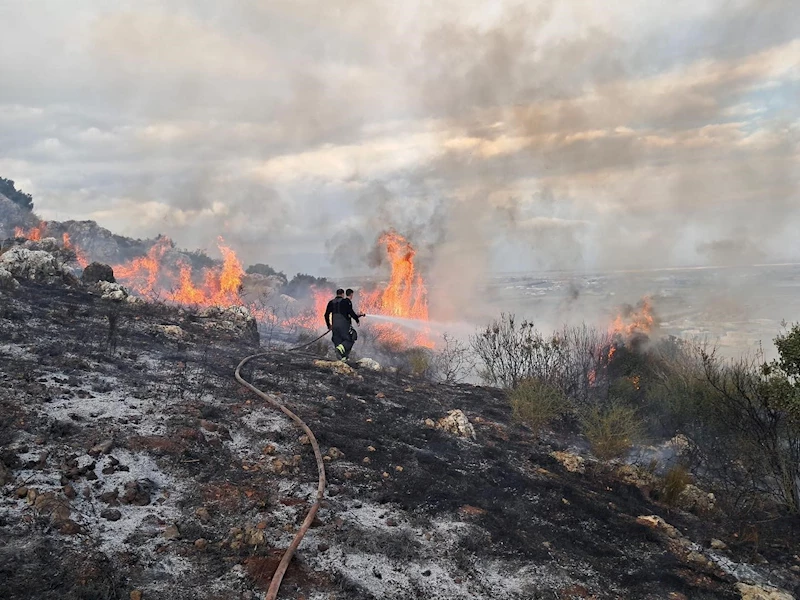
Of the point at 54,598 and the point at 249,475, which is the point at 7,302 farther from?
the point at 54,598

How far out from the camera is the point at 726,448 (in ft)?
36.7

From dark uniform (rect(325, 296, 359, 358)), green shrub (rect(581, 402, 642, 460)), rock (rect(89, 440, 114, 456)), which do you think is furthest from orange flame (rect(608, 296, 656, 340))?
rock (rect(89, 440, 114, 456))

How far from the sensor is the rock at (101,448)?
547 cm

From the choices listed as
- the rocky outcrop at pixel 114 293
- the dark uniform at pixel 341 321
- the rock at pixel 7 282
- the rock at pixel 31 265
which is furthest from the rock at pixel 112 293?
the dark uniform at pixel 341 321

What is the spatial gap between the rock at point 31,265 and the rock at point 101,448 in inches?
537

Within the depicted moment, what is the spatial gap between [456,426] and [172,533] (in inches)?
249

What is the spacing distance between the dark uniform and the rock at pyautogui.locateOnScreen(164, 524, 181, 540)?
808 cm

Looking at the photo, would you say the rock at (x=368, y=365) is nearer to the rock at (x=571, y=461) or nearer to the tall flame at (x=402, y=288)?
the rock at (x=571, y=461)

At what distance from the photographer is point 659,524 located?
21.9ft

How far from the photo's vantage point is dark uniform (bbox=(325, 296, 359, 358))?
12648 mm

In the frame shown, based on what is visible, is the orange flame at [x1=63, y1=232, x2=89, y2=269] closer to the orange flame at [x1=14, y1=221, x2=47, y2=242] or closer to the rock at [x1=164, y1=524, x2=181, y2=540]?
the orange flame at [x1=14, y1=221, x2=47, y2=242]

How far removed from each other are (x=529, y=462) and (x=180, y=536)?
6.38 metres

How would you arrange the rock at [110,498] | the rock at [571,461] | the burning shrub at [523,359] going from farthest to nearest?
the burning shrub at [523,359] → the rock at [571,461] → the rock at [110,498]

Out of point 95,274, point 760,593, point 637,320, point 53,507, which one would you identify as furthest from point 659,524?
point 637,320
